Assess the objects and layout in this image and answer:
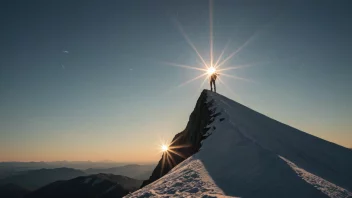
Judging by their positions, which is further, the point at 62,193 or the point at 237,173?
the point at 62,193

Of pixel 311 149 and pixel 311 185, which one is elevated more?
pixel 311 149

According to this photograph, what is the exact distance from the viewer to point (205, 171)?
1694cm

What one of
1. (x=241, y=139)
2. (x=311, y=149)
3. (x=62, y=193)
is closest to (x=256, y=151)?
(x=241, y=139)

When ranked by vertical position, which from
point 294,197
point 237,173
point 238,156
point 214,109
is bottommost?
point 294,197

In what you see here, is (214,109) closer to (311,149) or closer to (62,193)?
(311,149)

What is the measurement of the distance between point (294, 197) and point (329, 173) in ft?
40.7

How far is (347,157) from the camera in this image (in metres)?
28.0

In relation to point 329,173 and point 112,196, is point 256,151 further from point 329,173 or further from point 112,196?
point 112,196

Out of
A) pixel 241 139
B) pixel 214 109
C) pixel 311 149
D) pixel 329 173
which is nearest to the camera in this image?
pixel 329 173

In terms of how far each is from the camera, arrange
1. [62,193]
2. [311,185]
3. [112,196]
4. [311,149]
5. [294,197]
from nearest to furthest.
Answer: [294,197], [311,185], [311,149], [112,196], [62,193]

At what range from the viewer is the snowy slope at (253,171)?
1285 centimetres

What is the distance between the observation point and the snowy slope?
12852mm

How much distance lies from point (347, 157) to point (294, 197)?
22725 millimetres

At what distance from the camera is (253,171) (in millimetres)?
15594
